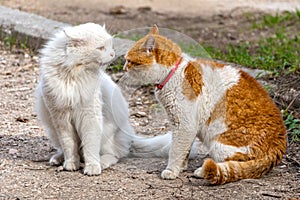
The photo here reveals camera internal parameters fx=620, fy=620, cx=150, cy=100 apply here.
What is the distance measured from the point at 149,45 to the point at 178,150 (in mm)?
726

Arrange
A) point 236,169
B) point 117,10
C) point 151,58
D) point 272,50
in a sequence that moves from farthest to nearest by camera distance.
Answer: point 117,10, point 272,50, point 151,58, point 236,169

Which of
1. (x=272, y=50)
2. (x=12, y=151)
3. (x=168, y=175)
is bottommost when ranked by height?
(x=12, y=151)

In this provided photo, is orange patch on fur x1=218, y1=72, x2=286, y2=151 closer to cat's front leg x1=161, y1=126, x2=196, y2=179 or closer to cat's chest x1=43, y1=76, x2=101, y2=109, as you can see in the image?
cat's front leg x1=161, y1=126, x2=196, y2=179

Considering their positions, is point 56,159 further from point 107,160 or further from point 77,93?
point 77,93

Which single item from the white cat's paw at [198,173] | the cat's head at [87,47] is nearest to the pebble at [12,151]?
the cat's head at [87,47]

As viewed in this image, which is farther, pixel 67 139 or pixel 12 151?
pixel 12 151

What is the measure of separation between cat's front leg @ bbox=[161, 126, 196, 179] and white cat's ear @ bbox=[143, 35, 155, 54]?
554 millimetres

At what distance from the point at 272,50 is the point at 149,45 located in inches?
130

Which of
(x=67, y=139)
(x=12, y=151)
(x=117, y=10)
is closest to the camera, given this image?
(x=67, y=139)

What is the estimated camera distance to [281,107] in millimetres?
5281

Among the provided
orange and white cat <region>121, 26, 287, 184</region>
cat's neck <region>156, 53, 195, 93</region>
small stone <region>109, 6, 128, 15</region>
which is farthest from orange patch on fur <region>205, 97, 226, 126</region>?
small stone <region>109, 6, 128, 15</region>

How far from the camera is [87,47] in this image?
414 centimetres

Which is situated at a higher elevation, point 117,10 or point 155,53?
point 155,53

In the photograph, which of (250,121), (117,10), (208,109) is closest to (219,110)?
→ (208,109)
